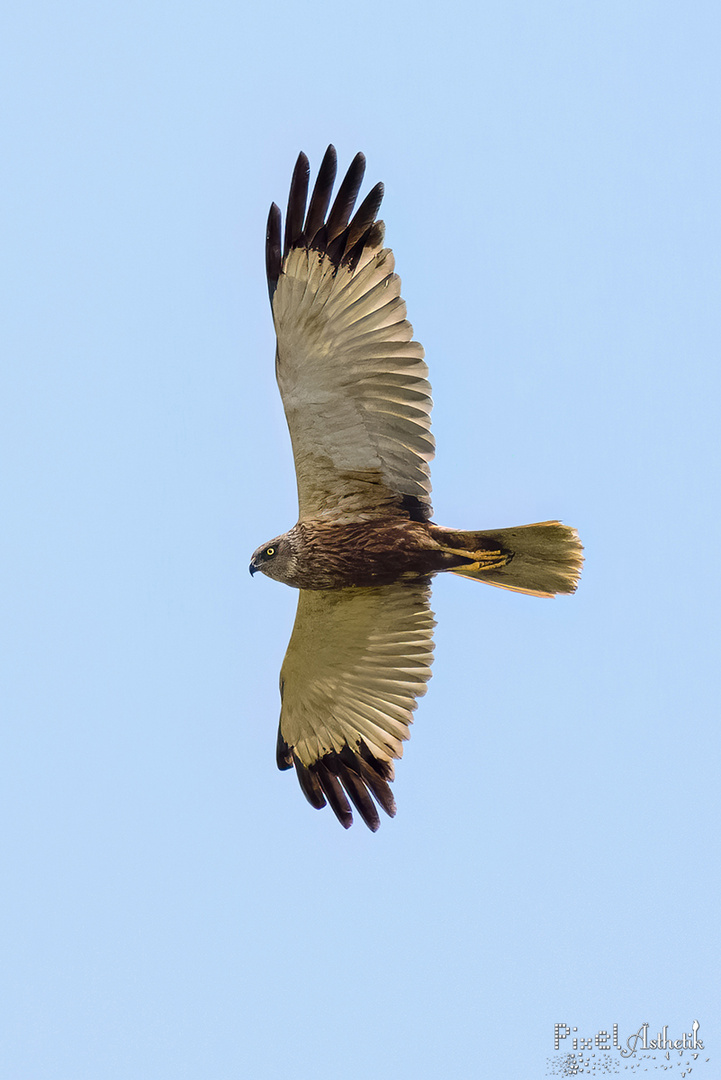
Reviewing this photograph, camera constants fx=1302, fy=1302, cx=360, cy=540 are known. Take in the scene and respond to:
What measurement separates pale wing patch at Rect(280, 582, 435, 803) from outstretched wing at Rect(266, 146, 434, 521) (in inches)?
33.9

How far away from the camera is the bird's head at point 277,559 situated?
8.67 meters

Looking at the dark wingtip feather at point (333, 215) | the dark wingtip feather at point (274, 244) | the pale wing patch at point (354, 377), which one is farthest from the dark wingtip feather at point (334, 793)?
the dark wingtip feather at point (333, 215)

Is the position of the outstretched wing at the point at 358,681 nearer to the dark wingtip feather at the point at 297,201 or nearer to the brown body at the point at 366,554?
the brown body at the point at 366,554

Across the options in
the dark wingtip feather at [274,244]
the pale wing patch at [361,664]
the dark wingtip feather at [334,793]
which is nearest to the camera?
the dark wingtip feather at [274,244]

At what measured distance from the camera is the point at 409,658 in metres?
9.02

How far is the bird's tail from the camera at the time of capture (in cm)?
820

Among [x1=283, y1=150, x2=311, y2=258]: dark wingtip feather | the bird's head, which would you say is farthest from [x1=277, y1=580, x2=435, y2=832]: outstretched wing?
[x1=283, y1=150, x2=311, y2=258]: dark wingtip feather

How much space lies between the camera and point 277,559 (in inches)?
343

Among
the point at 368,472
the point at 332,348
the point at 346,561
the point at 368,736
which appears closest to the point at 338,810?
the point at 368,736

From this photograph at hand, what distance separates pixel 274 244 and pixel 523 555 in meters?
2.50

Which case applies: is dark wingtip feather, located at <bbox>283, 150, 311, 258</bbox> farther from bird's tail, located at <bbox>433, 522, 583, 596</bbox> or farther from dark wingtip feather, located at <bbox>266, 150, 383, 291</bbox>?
bird's tail, located at <bbox>433, 522, 583, 596</bbox>

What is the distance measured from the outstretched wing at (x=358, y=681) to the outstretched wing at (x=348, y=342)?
0.88 meters

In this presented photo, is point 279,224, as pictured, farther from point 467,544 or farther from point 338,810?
point 338,810

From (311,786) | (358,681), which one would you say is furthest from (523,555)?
(311,786)
